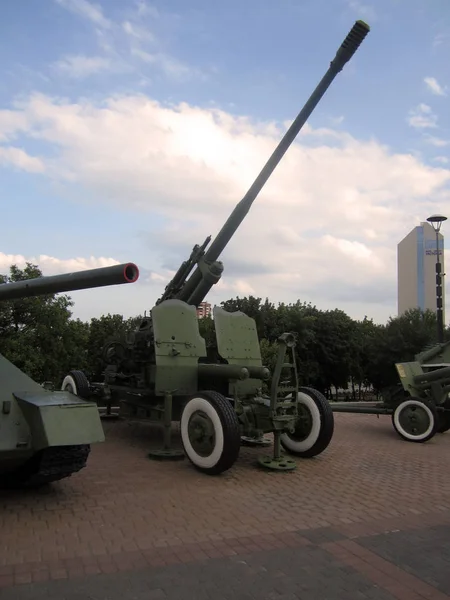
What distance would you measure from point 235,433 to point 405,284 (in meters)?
19.7

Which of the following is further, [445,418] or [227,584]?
[445,418]

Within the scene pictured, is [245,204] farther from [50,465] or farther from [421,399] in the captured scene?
[50,465]

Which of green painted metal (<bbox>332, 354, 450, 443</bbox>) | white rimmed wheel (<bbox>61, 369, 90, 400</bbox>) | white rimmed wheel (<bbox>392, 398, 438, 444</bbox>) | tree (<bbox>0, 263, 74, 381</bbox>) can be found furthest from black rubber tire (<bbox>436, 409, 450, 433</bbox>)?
tree (<bbox>0, 263, 74, 381</bbox>)

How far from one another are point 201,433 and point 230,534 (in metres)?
2.42

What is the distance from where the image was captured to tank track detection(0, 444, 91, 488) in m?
5.39

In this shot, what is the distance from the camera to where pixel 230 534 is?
15.2 feet

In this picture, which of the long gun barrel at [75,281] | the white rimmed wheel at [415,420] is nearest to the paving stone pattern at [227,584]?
the long gun barrel at [75,281]

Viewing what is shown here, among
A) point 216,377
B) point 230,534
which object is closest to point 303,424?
point 216,377

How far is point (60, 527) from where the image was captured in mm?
4719

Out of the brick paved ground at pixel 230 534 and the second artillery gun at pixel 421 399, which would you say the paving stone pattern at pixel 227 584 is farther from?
the second artillery gun at pixel 421 399

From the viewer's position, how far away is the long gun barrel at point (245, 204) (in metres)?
7.95

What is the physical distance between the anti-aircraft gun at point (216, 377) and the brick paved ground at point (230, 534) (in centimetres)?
43

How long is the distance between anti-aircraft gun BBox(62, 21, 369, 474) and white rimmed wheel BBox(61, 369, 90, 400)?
1.58ft

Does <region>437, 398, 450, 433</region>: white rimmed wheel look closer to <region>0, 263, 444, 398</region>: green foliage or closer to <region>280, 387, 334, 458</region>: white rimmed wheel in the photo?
<region>280, 387, 334, 458</region>: white rimmed wheel
